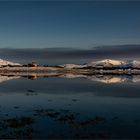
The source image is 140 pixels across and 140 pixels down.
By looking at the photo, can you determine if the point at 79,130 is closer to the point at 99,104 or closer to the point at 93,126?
the point at 93,126

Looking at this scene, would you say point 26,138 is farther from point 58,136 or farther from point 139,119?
point 139,119

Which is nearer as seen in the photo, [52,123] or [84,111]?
[52,123]

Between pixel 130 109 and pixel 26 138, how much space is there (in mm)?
11428

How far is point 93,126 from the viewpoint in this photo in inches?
738

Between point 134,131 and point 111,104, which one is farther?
point 111,104

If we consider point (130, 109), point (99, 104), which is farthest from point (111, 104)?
point (130, 109)

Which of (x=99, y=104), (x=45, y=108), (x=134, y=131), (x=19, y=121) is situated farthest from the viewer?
(x=99, y=104)

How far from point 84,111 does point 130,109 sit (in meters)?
3.87

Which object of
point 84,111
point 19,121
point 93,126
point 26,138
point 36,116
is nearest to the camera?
point 26,138

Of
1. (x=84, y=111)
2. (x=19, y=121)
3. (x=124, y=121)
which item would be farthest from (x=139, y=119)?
(x=19, y=121)

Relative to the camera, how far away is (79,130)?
17.7m

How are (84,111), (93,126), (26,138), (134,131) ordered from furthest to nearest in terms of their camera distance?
(84,111) → (93,126) → (134,131) → (26,138)

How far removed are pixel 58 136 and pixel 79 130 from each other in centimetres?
182

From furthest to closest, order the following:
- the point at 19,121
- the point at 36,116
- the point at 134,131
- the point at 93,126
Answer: the point at 36,116, the point at 19,121, the point at 93,126, the point at 134,131
